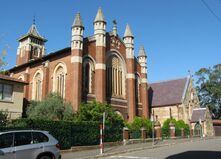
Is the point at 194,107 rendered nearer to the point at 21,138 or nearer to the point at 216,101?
the point at 216,101

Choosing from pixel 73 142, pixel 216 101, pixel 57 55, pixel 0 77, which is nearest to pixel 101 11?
pixel 57 55

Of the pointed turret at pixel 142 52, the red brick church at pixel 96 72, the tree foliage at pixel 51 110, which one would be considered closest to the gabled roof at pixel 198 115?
the red brick church at pixel 96 72

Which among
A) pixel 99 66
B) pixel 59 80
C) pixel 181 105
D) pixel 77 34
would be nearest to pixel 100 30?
pixel 77 34

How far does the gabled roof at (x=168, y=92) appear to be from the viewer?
53737 mm

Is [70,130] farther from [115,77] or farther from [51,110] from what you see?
[115,77]

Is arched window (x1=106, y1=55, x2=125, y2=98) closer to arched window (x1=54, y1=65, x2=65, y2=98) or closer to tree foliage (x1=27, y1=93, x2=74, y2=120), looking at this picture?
arched window (x1=54, y1=65, x2=65, y2=98)

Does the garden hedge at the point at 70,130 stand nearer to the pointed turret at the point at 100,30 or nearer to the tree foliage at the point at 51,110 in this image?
the tree foliage at the point at 51,110

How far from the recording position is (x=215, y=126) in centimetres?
5928

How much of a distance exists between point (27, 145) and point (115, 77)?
3310 cm

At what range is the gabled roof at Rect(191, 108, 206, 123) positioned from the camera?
53278mm

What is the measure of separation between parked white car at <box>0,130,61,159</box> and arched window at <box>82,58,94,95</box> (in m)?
26.5

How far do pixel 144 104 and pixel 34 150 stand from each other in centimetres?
3768

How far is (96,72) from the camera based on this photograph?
4000cm

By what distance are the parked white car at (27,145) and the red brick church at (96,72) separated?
919 inches
